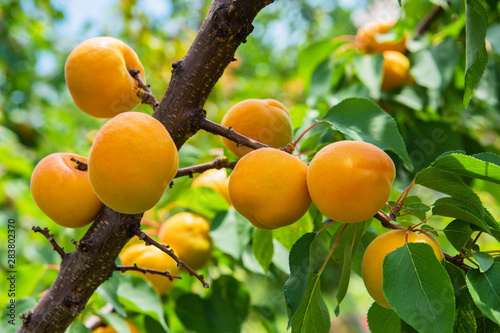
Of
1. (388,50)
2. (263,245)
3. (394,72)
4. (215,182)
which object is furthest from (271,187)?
(388,50)

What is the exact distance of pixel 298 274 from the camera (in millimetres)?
680

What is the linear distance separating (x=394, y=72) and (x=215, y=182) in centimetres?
81

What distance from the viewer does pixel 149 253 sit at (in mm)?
1119

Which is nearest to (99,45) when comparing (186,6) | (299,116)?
(299,116)

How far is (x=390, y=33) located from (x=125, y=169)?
1429 millimetres

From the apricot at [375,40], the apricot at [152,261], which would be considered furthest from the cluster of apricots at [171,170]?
the apricot at [375,40]

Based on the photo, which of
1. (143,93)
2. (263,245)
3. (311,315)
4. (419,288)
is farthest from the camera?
(263,245)

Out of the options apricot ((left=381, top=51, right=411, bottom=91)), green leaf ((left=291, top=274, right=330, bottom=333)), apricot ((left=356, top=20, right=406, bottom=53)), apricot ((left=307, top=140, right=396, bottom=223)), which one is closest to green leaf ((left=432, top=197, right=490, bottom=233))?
apricot ((left=307, top=140, right=396, bottom=223))

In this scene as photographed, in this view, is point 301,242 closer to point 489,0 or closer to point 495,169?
point 495,169

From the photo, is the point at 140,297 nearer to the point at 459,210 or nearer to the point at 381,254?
the point at 381,254

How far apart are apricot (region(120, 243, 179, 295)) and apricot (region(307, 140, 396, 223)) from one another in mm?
615

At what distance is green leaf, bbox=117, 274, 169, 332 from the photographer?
987 mm

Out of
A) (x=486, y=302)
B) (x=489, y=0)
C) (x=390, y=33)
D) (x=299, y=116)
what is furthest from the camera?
(x=390, y=33)

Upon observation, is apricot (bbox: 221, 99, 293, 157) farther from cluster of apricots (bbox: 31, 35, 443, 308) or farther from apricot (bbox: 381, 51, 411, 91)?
apricot (bbox: 381, 51, 411, 91)
